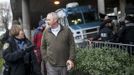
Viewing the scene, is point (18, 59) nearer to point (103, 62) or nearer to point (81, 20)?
Result: point (103, 62)

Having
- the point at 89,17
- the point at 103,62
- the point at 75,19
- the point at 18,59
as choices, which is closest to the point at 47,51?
the point at 18,59

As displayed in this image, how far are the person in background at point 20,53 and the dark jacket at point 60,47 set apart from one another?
2.37 ft

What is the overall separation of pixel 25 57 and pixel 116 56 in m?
3.17

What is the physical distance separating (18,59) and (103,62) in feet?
9.27

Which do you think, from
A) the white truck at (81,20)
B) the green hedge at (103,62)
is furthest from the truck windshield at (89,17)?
the green hedge at (103,62)

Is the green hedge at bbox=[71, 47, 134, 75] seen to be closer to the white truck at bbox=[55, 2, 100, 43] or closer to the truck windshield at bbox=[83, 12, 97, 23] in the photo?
the white truck at bbox=[55, 2, 100, 43]

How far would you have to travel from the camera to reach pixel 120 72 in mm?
8422

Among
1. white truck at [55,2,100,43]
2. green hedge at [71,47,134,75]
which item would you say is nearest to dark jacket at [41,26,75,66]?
green hedge at [71,47,134,75]

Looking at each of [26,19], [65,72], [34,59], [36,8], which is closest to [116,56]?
[65,72]

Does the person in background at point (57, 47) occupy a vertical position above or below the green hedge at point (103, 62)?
above

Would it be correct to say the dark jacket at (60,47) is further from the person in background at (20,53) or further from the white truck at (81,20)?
the white truck at (81,20)

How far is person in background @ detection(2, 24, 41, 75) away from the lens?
6418mm

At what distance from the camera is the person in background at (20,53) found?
6418 millimetres

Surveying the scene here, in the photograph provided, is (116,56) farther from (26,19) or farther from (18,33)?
(26,19)
